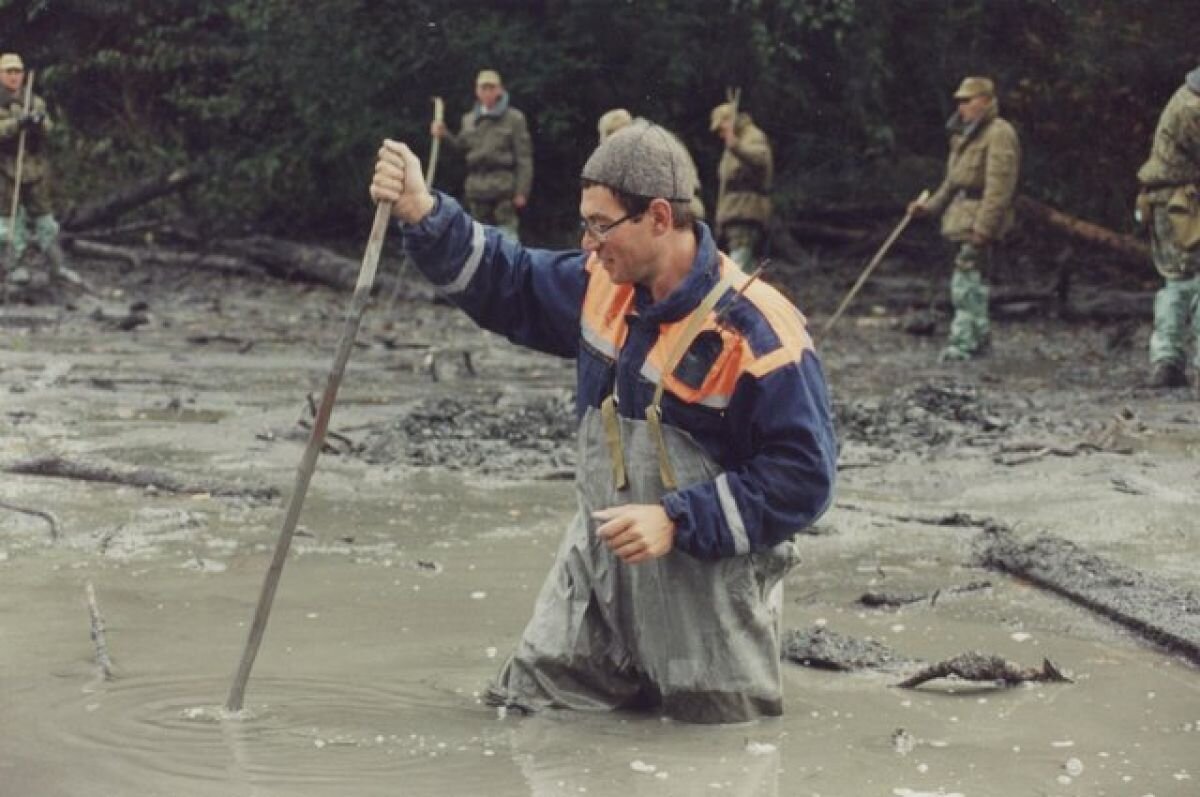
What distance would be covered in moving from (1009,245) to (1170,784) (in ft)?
57.1

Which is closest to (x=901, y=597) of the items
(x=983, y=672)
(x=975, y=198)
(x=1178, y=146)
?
(x=983, y=672)

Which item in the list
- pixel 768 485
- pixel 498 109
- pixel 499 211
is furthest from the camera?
pixel 499 211

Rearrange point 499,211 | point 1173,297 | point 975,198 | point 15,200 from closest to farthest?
1. point 1173,297
2. point 975,198
3. point 15,200
4. point 499,211

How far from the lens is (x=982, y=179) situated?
1545cm

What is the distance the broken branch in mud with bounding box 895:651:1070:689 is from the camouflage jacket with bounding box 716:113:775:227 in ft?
41.7

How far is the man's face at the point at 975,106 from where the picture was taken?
50.0 feet

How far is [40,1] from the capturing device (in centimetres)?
2317

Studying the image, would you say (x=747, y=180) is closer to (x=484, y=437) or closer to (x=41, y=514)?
(x=484, y=437)

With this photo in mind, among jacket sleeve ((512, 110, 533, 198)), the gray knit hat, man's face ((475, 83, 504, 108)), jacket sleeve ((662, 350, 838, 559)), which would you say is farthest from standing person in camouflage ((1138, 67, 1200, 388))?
jacket sleeve ((662, 350, 838, 559))

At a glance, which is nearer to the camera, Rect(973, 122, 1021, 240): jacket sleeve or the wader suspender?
the wader suspender

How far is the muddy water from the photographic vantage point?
483 centimetres

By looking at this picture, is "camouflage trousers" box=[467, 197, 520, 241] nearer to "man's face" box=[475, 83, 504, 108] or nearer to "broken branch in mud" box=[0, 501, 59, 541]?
"man's face" box=[475, 83, 504, 108]

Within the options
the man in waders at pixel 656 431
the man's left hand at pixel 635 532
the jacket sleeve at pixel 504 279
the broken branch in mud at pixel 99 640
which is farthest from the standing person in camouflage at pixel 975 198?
the man's left hand at pixel 635 532

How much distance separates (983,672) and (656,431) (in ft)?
4.28
